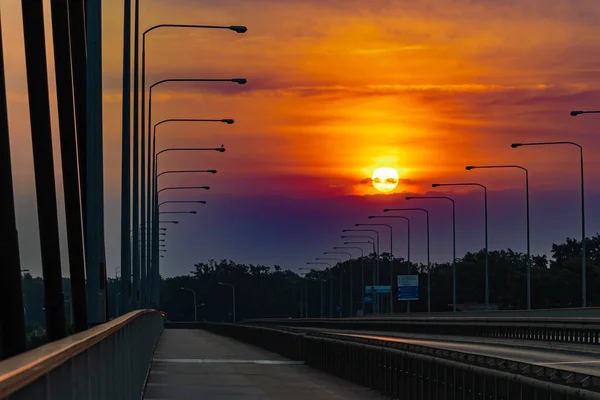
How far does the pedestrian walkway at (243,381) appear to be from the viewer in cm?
2730

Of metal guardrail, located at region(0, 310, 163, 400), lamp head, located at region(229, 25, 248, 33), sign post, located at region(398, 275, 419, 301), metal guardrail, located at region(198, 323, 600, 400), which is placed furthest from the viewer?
sign post, located at region(398, 275, 419, 301)

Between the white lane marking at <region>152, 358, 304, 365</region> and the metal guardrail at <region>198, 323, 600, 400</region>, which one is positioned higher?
the metal guardrail at <region>198, 323, 600, 400</region>

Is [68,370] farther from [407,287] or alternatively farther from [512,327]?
[407,287]

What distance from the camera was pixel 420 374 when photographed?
22.9 meters

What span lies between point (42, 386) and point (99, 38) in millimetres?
14828

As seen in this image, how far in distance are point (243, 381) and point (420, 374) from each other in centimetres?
987

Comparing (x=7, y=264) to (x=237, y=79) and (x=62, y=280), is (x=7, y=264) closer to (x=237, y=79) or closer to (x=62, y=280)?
(x=62, y=280)

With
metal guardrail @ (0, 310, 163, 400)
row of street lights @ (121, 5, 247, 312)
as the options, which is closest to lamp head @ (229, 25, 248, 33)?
row of street lights @ (121, 5, 247, 312)

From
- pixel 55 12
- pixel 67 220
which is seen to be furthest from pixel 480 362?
pixel 55 12

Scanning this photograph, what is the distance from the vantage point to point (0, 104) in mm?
9586

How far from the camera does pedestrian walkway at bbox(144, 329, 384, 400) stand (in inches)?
1075

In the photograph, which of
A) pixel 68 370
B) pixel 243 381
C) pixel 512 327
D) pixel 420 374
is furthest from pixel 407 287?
pixel 68 370

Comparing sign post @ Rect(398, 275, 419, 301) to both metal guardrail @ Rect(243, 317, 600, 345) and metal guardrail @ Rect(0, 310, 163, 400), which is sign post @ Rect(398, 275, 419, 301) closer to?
metal guardrail @ Rect(243, 317, 600, 345)

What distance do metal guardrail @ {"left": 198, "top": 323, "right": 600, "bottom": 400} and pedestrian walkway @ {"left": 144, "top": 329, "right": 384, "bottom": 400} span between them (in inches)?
14.7
